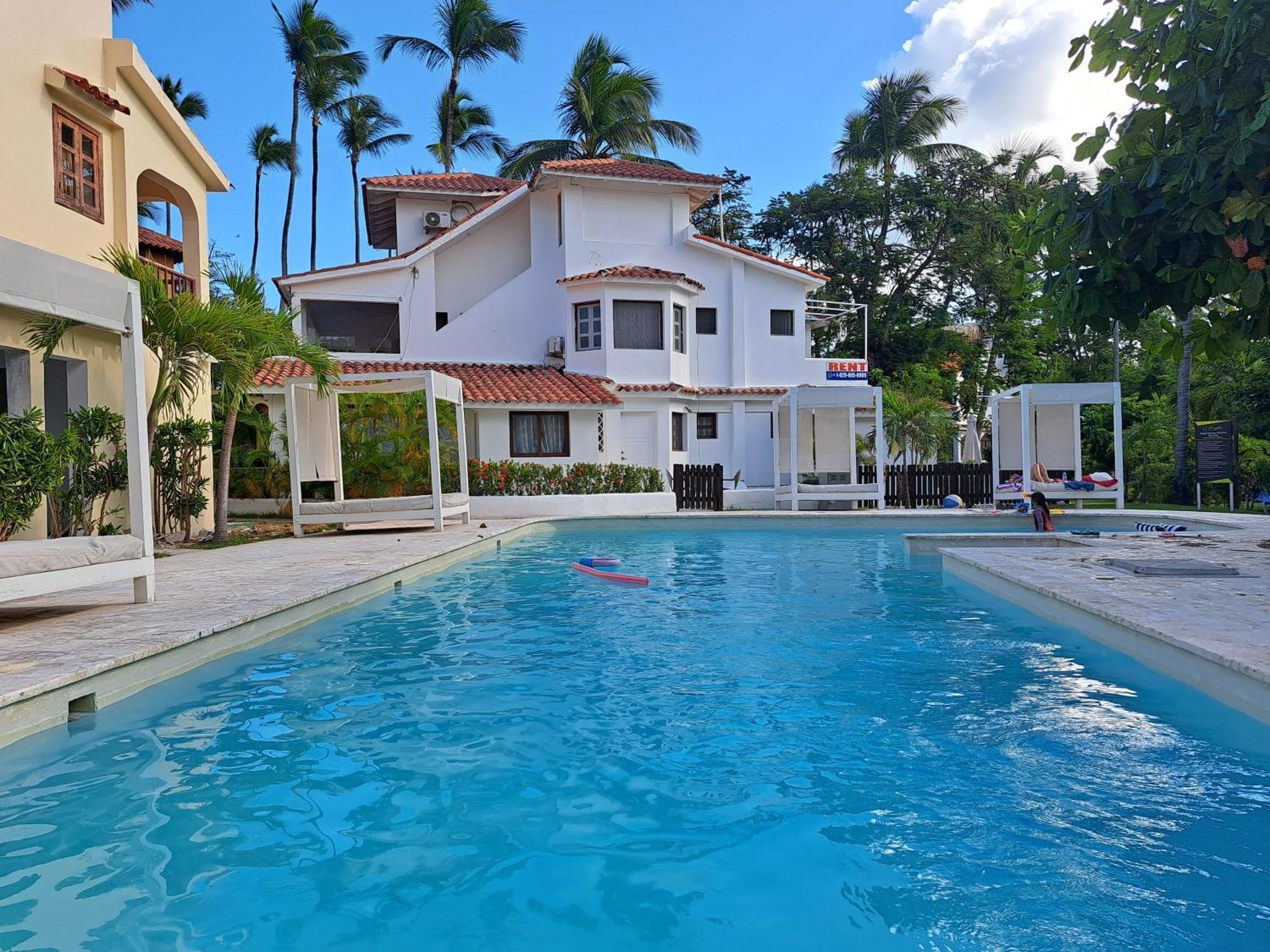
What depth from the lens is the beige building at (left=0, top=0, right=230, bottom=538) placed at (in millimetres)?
10773

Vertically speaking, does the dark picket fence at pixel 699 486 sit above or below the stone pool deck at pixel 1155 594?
above

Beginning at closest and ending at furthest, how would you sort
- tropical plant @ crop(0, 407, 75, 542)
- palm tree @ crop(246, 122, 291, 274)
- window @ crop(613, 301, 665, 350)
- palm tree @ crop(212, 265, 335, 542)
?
tropical plant @ crop(0, 407, 75, 542) < palm tree @ crop(212, 265, 335, 542) < window @ crop(613, 301, 665, 350) < palm tree @ crop(246, 122, 291, 274)

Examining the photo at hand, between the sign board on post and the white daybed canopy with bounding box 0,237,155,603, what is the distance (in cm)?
1921

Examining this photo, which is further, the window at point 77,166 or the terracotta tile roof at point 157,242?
the terracotta tile roof at point 157,242

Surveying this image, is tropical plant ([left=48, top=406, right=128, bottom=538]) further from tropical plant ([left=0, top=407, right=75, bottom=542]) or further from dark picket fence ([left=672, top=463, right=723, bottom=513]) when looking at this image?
dark picket fence ([left=672, top=463, right=723, bottom=513])

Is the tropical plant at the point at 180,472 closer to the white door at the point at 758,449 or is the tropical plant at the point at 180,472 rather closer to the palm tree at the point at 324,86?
the white door at the point at 758,449

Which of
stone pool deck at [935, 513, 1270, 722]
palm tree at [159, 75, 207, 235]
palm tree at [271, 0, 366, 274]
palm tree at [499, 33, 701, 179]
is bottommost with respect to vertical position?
stone pool deck at [935, 513, 1270, 722]

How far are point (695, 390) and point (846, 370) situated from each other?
5365mm

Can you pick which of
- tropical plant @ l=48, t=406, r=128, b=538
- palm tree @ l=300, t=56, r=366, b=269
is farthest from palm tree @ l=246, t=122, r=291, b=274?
tropical plant @ l=48, t=406, r=128, b=538

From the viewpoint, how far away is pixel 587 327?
25.5 meters

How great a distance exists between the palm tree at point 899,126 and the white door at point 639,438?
16.5 meters

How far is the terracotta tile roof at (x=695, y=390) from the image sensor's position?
24.9 meters

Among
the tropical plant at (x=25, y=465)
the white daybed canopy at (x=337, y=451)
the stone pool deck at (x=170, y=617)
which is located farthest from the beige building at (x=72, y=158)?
the white daybed canopy at (x=337, y=451)

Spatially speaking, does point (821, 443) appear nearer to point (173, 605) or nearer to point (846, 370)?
point (846, 370)
